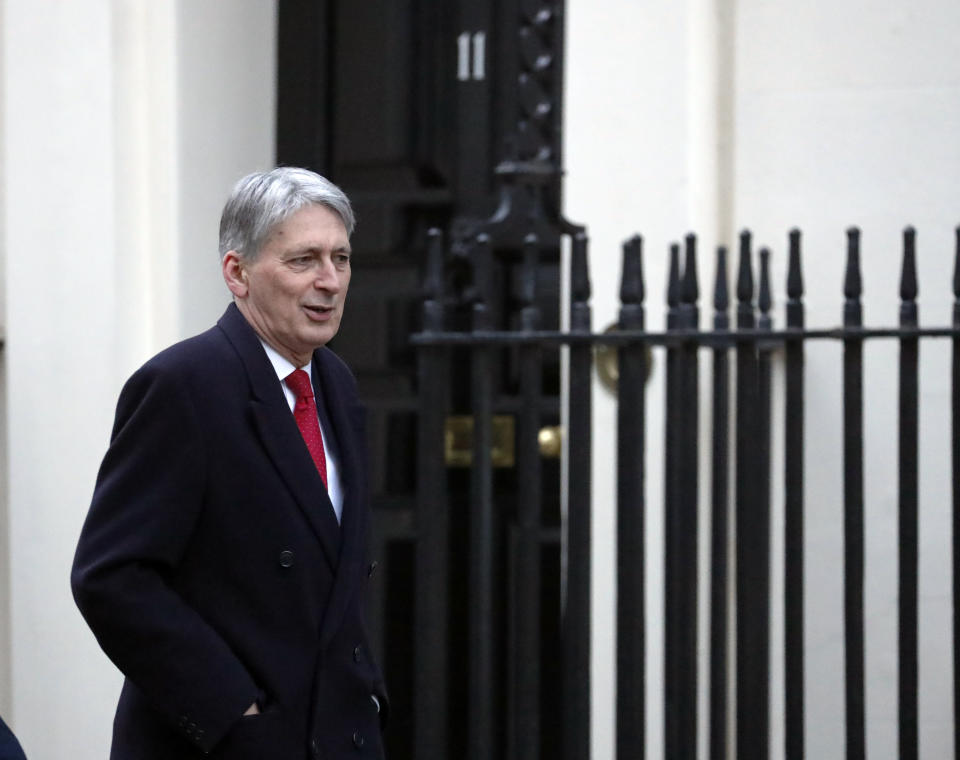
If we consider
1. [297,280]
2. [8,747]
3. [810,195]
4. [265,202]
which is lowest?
[8,747]

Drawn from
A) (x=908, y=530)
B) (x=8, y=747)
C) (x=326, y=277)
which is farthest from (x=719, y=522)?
(x=8, y=747)

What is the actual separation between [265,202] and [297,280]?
0.11 metres

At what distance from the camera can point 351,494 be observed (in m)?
2.13

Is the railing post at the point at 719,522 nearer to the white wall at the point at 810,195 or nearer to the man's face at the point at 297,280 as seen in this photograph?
the white wall at the point at 810,195

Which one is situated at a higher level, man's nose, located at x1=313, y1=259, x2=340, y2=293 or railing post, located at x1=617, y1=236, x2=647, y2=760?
man's nose, located at x1=313, y1=259, x2=340, y2=293

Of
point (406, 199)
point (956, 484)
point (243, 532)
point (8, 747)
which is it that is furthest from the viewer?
point (406, 199)

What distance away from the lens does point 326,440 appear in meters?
2.17

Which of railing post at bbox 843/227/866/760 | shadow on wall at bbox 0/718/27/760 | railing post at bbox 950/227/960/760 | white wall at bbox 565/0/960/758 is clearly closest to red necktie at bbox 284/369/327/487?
shadow on wall at bbox 0/718/27/760

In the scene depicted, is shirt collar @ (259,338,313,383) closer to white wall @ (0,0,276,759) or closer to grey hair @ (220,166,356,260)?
grey hair @ (220,166,356,260)

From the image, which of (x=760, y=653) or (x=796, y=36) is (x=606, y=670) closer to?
(x=760, y=653)

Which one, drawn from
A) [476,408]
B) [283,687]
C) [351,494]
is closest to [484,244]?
[476,408]

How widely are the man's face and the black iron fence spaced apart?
0.95m

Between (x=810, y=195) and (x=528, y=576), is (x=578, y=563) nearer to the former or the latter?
(x=528, y=576)

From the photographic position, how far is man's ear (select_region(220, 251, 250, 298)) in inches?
80.5
